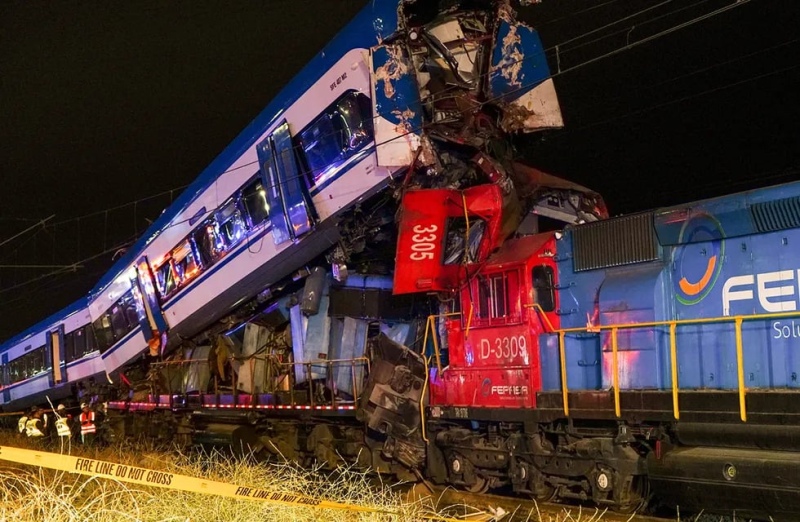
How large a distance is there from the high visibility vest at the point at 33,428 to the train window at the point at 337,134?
39.1 ft

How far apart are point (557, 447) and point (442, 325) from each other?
2743 millimetres

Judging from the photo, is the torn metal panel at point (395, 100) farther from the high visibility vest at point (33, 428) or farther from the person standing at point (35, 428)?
the high visibility vest at point (33, 428)

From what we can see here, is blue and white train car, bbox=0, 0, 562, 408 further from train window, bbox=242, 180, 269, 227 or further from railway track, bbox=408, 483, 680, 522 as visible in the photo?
railway track, bbox=408, 483, 680, 522

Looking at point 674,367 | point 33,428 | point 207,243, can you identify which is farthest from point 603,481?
point 33,428

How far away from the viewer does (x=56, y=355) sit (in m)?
24.5

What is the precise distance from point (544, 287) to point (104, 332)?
578 inches

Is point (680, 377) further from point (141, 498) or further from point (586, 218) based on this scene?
point (141, 498)

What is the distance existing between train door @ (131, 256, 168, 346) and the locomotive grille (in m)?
10.9

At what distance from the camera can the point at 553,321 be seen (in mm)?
9508

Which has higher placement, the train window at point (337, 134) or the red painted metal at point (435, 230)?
the train window at point (337, 134)

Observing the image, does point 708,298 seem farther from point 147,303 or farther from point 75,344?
point 75,344

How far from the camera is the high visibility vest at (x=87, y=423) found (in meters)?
19.6

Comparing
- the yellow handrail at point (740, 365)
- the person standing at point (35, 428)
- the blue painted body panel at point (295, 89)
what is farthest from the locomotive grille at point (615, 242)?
the person standing at point (35, 428)

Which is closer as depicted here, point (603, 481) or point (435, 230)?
point (603, 481)
